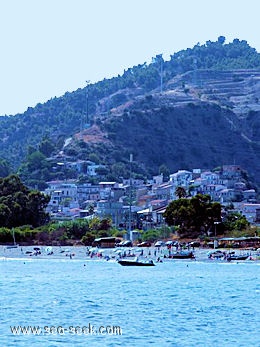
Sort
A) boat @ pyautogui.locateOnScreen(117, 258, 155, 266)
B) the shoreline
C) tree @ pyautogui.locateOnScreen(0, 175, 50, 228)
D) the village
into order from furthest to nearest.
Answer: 1. the village
2. tree @ pyautogui.locateOnScreen(0, 175, 50, 228)
3. the shoreline
4. boat @ pyautogui.locateOnScreen(117, 258, 155, 266)

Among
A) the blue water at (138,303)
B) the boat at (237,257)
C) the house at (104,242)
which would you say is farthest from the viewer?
the house at (104,242)

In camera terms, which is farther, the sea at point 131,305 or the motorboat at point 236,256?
the motorboat at point 236,256

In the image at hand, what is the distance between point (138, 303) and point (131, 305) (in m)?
1.42

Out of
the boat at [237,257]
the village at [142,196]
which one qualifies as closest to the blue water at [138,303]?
the boat at [237,257]

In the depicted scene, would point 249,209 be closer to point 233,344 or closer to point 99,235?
point 99,235

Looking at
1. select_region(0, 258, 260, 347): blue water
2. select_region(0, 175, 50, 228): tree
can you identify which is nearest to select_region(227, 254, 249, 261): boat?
select_region(0, 258, 260, 347): blue water

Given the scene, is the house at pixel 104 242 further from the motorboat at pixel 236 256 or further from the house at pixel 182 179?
the house at pixel 182 179

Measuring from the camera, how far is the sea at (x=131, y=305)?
42.7 m

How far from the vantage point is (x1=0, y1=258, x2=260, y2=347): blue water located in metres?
42.7

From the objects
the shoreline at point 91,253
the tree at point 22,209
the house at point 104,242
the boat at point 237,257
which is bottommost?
the boat at point 237,257

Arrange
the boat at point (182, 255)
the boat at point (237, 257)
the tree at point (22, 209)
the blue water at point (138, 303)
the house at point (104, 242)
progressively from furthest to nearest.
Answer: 1. the tree at point (22, 209)
2. the house at point (104, 242)
3. the boat at point (182, 255)
4. the boat at point (237, 257)
5. the blue water at point (138, 303)

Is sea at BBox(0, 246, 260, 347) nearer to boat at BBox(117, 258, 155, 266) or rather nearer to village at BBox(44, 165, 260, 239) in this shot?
boat at BBox(117, 258, 155, 266)

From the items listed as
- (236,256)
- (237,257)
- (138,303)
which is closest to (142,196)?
(236,256)

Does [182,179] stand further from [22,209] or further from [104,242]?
[104,242]
